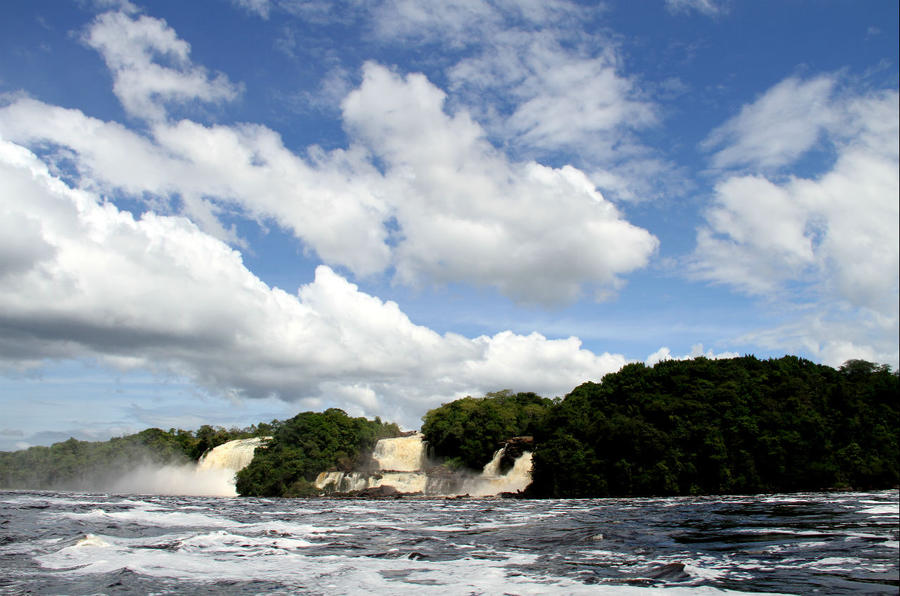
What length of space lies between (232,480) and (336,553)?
67.3 metres

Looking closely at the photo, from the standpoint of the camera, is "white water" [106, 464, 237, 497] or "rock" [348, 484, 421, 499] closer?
"rock" [348, 484, 421, 499]

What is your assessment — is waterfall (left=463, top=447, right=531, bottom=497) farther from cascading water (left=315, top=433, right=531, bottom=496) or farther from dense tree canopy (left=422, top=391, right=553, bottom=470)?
dense tree canopy (left=422, top=391, right=553, bottom=470)

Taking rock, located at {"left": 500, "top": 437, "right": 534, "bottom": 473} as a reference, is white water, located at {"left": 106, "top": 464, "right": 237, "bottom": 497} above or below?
below

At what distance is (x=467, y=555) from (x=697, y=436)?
140 feet

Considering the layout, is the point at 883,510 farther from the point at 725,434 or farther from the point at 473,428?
the point at 473,428

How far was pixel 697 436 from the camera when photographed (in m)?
54.5

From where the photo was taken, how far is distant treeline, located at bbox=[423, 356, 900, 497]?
53.5m

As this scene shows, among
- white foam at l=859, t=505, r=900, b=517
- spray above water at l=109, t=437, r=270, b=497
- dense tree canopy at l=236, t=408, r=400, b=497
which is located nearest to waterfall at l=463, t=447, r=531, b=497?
dense tree canopy at l=236, t=408, r=400, b=497

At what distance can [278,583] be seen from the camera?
13812 millimetres

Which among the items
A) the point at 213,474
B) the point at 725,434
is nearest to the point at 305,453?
the point at 213,474

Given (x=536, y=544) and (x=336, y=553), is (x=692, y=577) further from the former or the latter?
(x=336, y=553)

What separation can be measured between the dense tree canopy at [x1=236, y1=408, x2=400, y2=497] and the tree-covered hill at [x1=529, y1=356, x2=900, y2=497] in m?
28.5

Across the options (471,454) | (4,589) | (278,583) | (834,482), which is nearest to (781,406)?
(834,482)

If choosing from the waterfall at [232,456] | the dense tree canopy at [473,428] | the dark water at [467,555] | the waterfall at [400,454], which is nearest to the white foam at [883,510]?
the dark water at [467,555]
